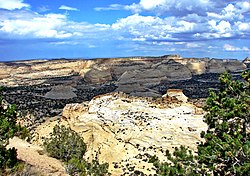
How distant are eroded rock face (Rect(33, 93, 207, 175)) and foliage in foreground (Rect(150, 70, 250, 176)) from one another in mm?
13703

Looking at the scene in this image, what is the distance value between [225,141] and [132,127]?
58.3 ft

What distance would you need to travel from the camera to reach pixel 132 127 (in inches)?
1177

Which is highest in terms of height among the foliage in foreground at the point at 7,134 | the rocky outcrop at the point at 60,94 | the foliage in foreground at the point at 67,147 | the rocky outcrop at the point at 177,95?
the foliage in foreground at the point at 7,134

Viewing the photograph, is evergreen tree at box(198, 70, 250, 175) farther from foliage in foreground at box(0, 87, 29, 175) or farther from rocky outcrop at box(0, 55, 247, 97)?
rocky outcrop at box(0, 55, 247, 97)

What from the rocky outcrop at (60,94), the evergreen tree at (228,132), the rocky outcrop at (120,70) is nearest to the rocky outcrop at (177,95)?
the evergreen tree at (228,132)

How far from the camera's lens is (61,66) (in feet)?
475

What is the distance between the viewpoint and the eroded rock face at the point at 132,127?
2778 centimetres

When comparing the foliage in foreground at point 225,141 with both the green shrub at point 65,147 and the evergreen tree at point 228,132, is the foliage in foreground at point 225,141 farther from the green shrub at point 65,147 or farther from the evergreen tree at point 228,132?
the green shrub at point 65,147

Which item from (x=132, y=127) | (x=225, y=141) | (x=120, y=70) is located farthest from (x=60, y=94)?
(x=225, y=141)

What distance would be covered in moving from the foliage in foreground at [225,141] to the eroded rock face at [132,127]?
13.7 meters

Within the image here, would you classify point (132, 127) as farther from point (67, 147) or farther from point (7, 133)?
point (7, 133)

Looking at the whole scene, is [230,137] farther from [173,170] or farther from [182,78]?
[182,78]

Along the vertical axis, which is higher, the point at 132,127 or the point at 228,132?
the point at 228,132

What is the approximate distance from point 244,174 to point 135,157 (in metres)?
17.8
